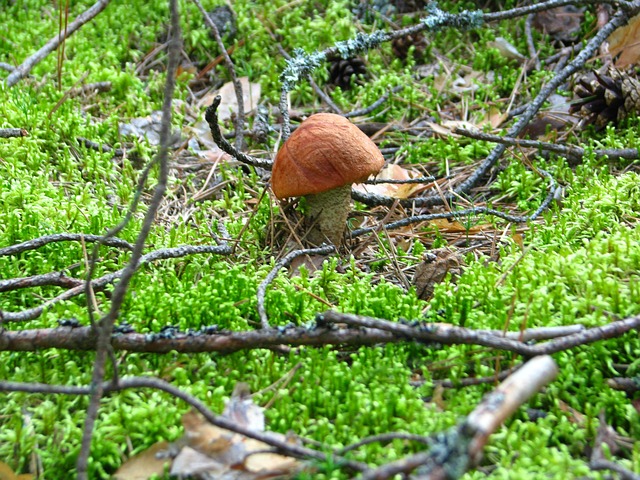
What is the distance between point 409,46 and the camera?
4.42m

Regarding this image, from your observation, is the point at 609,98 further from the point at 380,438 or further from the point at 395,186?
the point at 380,438

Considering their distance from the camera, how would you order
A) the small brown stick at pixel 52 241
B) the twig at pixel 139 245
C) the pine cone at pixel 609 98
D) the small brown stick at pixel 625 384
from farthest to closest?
the pine cone at pixel 609 98 → the small brown stick at pixel 52 241 → the small brown stick at pixel 625 384 → the twig at pixel 139 245

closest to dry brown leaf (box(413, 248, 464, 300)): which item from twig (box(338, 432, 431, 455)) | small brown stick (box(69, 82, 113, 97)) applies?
twig (box(338, 432, 431, 455))

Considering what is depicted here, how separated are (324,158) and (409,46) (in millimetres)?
2438

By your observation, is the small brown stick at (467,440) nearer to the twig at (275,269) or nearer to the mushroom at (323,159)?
the twig at (275,269)

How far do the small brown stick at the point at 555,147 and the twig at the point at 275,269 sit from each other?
107cm

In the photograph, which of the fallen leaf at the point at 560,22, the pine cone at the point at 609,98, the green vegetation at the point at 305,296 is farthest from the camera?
the fallen leaf at the point at 560,22

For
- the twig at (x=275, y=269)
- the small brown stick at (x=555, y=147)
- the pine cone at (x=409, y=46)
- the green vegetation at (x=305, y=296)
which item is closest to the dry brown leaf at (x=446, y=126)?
the green vegetation at (x=305, y=296)

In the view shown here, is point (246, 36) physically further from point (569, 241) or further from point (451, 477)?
point (451, 477)

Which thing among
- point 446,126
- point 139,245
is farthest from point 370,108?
point 139,245

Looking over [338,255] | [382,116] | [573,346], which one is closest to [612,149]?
[382,116]

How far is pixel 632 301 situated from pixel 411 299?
689mm

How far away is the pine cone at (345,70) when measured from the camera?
4.21 metres

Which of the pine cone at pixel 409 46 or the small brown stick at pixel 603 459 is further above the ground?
the pine cone at pixel 409 46
